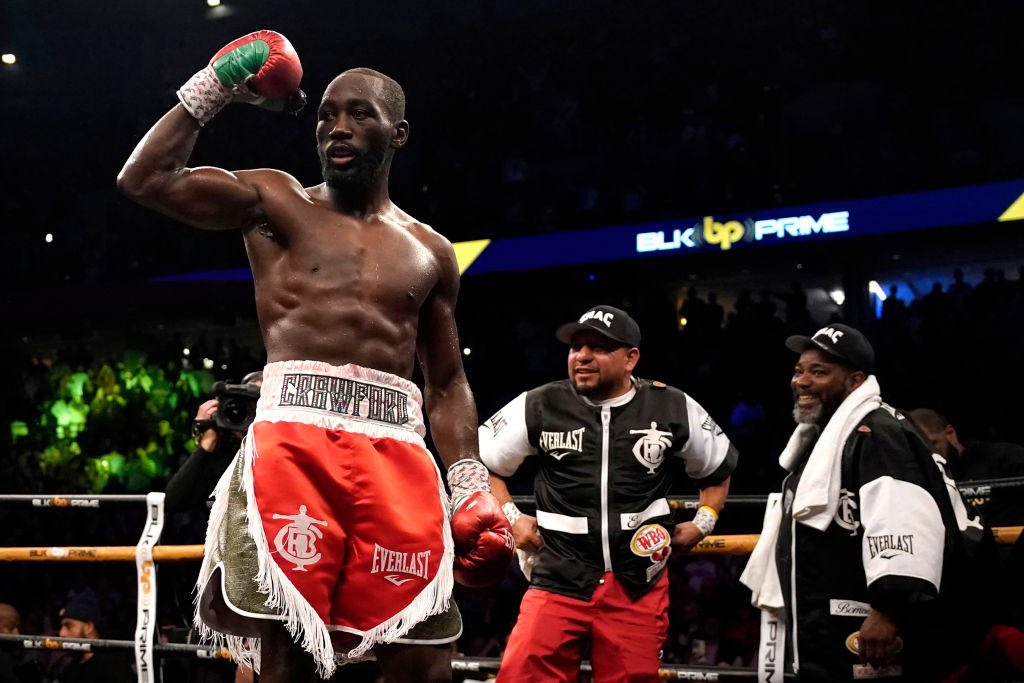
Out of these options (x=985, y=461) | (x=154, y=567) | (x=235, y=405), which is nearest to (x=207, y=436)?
(x=235, y=405)

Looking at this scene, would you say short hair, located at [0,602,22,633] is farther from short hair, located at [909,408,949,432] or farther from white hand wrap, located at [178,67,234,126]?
short hair, located at [909,408,949,432]

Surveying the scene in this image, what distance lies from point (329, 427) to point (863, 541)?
4.37 feet

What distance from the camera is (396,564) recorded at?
68.9 inches

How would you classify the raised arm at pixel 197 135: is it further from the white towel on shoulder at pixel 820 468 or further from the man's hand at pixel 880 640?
the man's hand at pixel 880 640

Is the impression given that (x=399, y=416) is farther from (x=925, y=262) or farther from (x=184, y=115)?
(x=925, y=262)

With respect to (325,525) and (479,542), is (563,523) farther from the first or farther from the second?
(325,525)

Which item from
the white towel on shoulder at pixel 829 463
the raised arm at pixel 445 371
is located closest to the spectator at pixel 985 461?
the white towel on shoulder at pixel 829 463

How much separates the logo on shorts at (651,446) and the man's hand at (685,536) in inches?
6.9

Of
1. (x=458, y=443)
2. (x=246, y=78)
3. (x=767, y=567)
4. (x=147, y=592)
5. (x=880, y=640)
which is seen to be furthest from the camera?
(x=147, y=592)

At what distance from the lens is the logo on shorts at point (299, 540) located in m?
1.67

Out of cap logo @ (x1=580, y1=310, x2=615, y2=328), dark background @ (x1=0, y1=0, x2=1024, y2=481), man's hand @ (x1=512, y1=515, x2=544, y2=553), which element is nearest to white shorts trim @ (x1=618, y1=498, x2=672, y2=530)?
man's hand @ (x1=512, y1=515, x2=544, y2=553)

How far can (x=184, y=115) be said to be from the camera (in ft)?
5.71

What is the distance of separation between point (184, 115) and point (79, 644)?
2031 millimetres

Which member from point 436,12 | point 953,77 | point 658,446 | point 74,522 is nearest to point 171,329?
point 74,522
